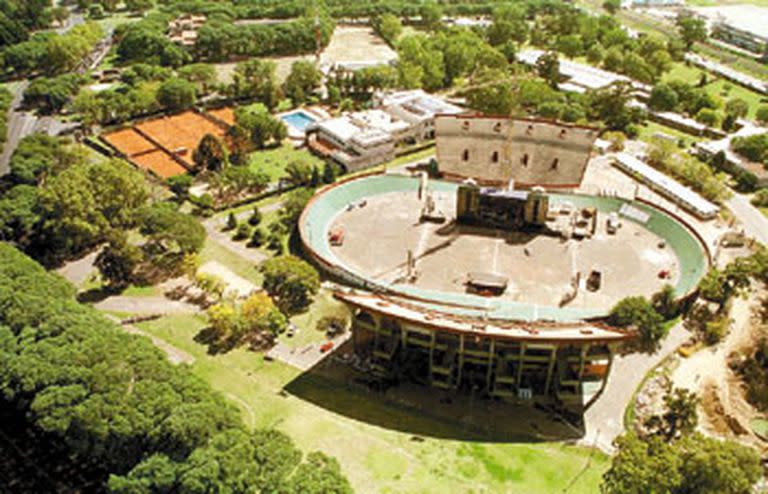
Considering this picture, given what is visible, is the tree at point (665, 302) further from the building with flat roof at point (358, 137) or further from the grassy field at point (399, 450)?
the building with flat roof at point (358, 137)

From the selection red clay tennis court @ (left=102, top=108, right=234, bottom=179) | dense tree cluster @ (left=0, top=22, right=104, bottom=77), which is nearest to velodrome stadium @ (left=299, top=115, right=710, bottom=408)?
red clay tennis court @ (left=102, top=108, right=234, bottom=179)

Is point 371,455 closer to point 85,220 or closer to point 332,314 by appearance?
point 332,314

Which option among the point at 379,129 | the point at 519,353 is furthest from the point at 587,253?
the point at 379,129

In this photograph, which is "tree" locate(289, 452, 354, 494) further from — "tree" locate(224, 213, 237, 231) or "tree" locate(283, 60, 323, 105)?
"tree" locate(283, 60, 323, 105)

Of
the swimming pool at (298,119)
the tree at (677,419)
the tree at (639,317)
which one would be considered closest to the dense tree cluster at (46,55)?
the swimming pool at (298,119)

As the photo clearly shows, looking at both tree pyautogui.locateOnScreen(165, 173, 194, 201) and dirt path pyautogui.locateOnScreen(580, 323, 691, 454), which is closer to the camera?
dirt path pyautogui.locateOnScreen(580, 323, 691, 454)

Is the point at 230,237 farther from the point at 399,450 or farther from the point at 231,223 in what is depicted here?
the point at 399,450
